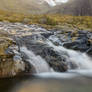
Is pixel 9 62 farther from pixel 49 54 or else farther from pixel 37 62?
pixel 49 54

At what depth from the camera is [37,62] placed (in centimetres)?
1512

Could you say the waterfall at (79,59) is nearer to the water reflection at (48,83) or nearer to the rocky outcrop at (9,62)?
the water reflection at (48,83)

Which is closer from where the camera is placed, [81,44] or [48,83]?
[48,83]

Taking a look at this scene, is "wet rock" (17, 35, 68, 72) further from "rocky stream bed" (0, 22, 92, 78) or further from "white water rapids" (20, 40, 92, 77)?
"white water rapids" (20, 40, 92, 77)

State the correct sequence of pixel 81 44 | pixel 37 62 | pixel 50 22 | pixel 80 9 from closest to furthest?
pixel 37 62, pixel 81 44, pixel 50 22, pixel 80 9

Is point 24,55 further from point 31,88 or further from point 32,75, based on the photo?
point 31,88

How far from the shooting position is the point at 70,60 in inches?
654

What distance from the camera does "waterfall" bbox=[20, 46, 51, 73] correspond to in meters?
14.5

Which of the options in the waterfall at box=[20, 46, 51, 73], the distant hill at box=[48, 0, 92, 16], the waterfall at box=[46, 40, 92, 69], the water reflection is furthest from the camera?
the distant hill at box=[48, 0, 92, 16]

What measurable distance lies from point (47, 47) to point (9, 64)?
5647mm

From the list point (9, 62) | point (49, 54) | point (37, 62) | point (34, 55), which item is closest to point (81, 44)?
point (49, 54)

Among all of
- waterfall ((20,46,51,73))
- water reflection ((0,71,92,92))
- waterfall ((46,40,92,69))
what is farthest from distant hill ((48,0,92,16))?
water reflection ((0,71,92,92))

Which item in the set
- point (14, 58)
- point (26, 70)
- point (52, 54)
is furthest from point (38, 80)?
point (52, 54)

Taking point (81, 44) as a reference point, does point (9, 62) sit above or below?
below
